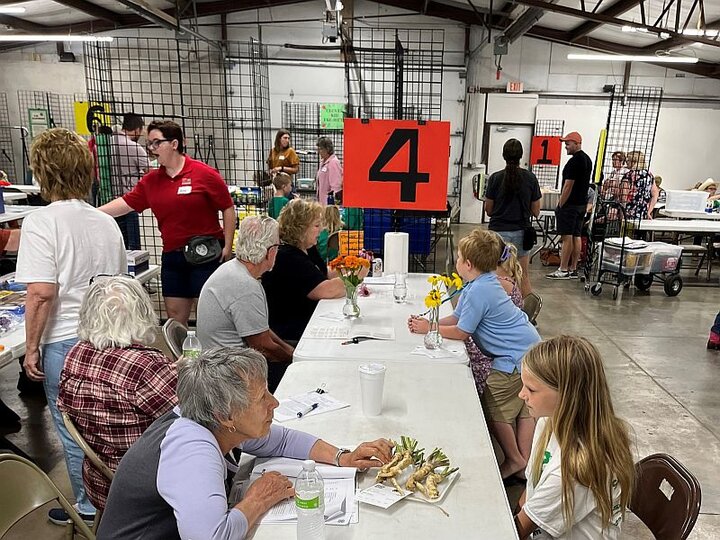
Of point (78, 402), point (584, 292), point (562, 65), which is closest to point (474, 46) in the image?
point (562, 65)

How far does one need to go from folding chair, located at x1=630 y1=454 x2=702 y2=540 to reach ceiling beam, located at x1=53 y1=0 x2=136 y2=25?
10.3 metres

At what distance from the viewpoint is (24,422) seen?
3.31 m

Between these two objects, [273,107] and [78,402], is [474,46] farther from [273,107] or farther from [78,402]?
[78,402]

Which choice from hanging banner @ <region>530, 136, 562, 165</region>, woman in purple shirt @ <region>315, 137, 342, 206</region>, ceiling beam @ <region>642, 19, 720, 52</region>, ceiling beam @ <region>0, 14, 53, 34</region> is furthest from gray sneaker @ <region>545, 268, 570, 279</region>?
ceiling beam @ <region>0, 14, 53, 34</region>

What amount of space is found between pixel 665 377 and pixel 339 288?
2818 mm

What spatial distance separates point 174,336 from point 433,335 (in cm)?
113

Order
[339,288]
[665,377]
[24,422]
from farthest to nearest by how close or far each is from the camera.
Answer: [665,377]
[24,422]
[339,288]

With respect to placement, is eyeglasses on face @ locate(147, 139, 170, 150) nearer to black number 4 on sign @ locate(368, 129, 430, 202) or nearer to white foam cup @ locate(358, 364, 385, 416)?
black number 4 on sign @ locate(368, 129, 430, 202)

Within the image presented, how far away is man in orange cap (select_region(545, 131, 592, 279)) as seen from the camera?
6.39 metres

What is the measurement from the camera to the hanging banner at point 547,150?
37.3 ft

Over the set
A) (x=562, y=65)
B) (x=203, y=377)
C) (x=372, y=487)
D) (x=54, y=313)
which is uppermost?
(x=562, y=65)

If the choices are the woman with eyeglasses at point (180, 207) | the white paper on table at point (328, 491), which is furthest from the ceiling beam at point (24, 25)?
the white paper on table at point (328, 491)

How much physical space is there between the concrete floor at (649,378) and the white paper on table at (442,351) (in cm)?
74

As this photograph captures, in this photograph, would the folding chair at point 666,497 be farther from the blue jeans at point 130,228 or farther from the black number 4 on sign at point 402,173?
the blue jeans at point 130,228
